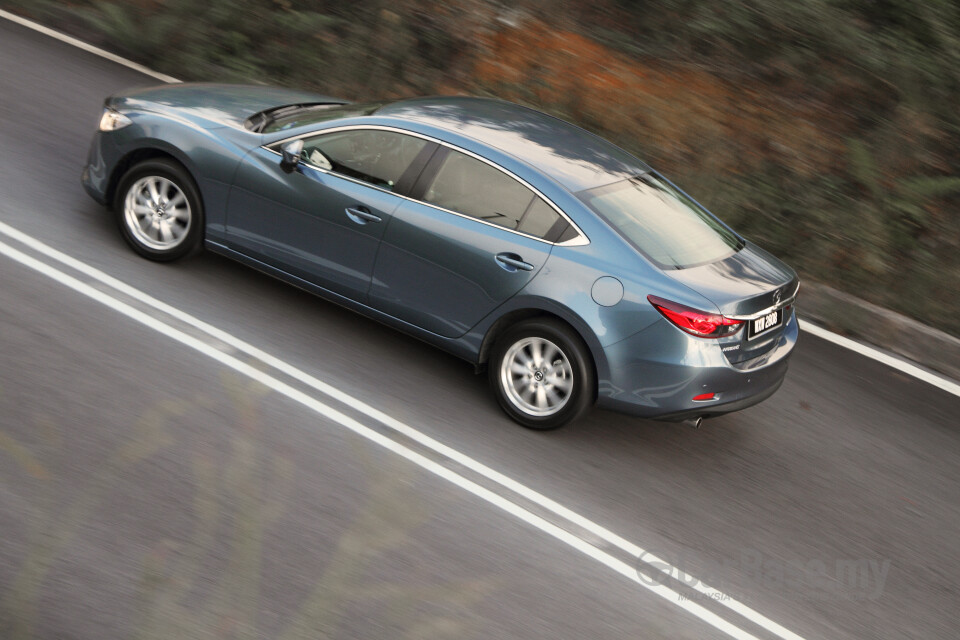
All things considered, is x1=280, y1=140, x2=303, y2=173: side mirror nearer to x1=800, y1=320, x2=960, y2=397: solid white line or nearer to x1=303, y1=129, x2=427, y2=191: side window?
x1=303, y1=129, x2=427, y2=191: side window

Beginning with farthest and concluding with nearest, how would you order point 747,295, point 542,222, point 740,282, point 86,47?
point 86,47
point 542,222
point 740,282
point 747,295

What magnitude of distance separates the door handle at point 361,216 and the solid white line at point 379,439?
3.72 feet

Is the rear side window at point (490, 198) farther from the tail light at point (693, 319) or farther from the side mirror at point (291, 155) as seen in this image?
the side mirror at point (291, 155)

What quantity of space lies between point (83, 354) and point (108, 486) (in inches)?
50.8

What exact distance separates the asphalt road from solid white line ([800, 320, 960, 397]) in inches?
18.3

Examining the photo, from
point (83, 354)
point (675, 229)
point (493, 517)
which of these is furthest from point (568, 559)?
point (83, 354)

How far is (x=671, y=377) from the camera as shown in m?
5.66

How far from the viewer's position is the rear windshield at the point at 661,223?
5898 mm

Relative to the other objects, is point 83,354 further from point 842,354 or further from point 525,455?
point 842,354

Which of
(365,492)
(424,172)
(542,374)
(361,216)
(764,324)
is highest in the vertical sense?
(424,172)

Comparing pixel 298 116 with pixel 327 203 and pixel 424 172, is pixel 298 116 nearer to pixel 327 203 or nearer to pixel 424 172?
pixel 327 203

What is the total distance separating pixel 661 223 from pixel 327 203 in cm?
212

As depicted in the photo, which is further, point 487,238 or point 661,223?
point 661,223

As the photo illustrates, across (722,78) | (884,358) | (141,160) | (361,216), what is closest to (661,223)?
(361,216)
